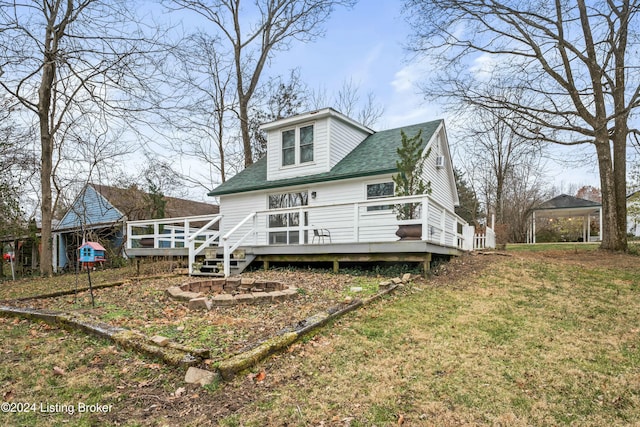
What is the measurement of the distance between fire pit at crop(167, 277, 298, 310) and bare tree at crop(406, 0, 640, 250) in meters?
9.57

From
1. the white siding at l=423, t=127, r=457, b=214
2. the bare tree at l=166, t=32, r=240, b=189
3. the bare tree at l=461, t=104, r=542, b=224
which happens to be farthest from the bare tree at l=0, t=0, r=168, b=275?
the bare tree at l=461, t=104, r=542, b=224

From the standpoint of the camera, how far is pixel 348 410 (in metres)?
2.91

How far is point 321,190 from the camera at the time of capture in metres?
12.0

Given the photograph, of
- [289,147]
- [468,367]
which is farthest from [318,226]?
[468,367]

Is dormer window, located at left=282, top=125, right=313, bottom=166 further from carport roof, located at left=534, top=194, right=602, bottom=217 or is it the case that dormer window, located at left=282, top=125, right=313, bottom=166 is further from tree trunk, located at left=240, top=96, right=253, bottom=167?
carport roof, located at left=534, top=194, right=602, bottom=217

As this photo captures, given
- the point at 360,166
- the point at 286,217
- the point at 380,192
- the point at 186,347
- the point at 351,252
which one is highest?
the point at 360,166

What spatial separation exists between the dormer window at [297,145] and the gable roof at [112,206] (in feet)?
20.7

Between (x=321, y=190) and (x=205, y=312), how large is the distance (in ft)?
23.2

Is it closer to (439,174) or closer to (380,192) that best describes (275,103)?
(439,174)

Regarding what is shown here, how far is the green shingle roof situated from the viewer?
36.6 feet

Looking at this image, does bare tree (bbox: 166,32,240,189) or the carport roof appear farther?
the carport roof

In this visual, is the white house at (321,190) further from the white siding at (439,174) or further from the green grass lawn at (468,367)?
the green grass lawn at (468,367)

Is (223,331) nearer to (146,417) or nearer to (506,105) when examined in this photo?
(146,417)

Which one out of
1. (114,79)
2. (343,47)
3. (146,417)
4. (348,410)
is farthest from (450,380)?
(343,47)
